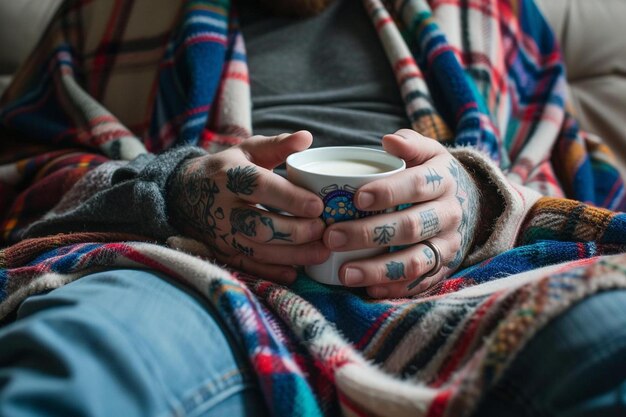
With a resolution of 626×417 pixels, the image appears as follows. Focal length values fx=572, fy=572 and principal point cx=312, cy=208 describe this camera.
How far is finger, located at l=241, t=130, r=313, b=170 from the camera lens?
1.87 feet

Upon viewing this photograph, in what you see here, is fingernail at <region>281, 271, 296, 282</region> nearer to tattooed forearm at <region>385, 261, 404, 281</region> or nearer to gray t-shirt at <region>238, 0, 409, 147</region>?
tattooed forearm at <region>385, 261, 404, 281</region>

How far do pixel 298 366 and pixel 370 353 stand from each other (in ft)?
0.23

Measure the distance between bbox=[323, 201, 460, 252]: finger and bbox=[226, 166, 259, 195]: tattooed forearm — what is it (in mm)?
90

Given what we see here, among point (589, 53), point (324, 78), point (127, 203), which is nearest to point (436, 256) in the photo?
point (127, 203)

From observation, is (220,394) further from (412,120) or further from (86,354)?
(412,120)

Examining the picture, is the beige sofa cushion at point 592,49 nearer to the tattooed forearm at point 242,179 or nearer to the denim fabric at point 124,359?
the tattooed forearm at point 242,179

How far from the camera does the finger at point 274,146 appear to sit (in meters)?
0.57

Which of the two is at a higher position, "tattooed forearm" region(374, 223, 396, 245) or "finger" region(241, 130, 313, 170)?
"finger" region(241, 130, 313, 170)

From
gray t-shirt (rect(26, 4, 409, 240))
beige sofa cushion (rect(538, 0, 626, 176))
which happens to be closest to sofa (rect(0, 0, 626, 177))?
beige sofa cushion (rect(538, 0, 626, 176))

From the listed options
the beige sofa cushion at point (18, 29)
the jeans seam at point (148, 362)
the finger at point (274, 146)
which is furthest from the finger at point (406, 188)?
the beige sofa cushion at point (18, 29)

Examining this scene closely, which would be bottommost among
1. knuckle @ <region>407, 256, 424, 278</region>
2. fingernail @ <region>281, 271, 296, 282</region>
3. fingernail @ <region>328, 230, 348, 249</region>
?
fingernail @ <region>281, 271, 296, 282</region>

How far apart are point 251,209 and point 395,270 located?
0.15 metres

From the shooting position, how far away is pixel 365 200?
0.49 metres

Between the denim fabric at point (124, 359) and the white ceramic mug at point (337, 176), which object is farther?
the white ceramic mug at point (337, 176)
